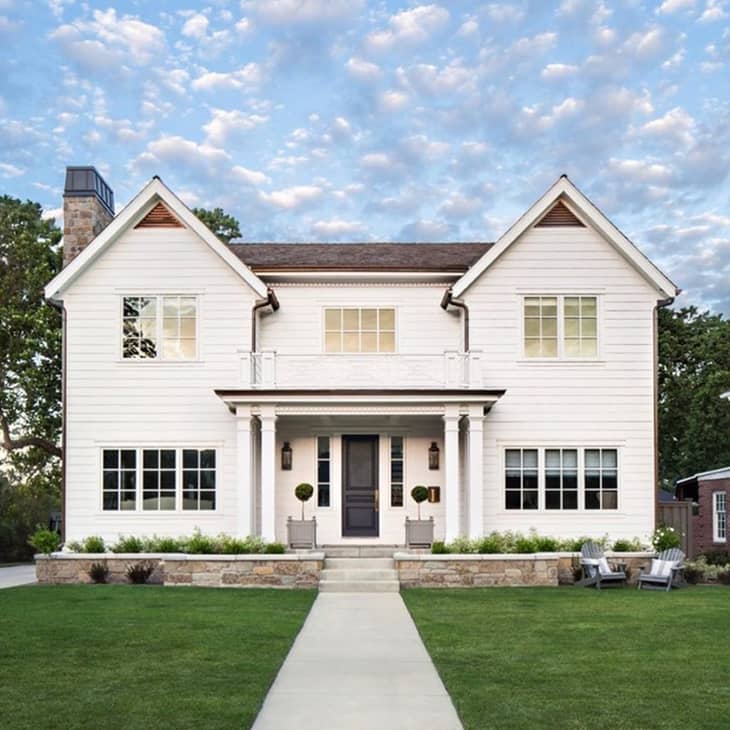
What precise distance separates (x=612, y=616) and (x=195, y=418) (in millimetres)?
10553

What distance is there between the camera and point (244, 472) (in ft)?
66.4

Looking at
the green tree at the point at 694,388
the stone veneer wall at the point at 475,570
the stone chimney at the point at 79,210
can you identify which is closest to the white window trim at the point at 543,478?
the stone veneer wall at the point at 475,570

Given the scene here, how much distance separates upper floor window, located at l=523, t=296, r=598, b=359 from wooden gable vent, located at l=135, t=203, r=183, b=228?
799cm

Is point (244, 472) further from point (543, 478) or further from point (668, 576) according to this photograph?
point (668, 576)

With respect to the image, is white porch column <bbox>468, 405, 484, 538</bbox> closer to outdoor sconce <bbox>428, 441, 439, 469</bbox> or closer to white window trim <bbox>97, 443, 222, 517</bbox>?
outdoor sconce <bbox>428, 441, 439, 469</bbox>

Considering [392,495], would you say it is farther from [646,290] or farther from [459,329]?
[646,290]

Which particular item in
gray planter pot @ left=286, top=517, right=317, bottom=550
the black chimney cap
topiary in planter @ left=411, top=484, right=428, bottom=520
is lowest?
gray planter pot @ left=286, top=517, right=317, bottom=550

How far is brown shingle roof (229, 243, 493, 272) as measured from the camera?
72.8 feet

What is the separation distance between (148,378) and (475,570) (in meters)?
8.24

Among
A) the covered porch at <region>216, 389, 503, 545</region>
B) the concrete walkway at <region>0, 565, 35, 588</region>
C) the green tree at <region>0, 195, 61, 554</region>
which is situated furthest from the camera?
the green tree at <region>0, 195, 61, 554</region>

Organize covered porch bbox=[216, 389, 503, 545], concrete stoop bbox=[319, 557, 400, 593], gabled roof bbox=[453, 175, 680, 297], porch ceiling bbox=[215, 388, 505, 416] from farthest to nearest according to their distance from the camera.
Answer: covered porch bbox=[216, 389, 503, 545] → gabled roof bbox=[453, 175, 680, 297] → porch ceiling bbox=[215, 388, 505, 416] → concrete stoop bbox=[319, 557, 400, 593]

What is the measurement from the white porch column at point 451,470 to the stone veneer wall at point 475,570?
1.28 metres

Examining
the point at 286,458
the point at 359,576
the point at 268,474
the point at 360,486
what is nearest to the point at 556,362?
the point at 360,486

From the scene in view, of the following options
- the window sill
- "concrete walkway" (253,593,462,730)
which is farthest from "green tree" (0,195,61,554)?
"concrete walkway" (253,593,462,730)
